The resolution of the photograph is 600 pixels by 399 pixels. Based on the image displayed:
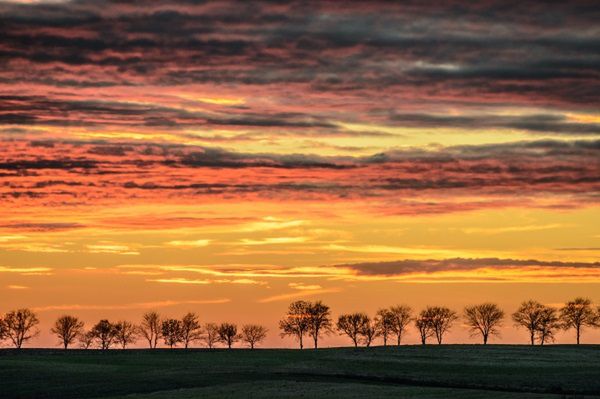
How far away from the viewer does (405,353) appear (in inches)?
6422

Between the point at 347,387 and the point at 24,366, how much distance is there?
62409 mm

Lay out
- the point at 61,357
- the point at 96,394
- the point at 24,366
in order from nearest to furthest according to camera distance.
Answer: the point at 96,394 → the point at 24,366 → the point at 61,357

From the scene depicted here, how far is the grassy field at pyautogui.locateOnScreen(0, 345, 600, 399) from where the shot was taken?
95.6 m

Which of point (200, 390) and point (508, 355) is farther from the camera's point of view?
point (508, 355)

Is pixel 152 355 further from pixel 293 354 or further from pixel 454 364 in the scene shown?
pixel 454 364

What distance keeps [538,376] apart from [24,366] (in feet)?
240

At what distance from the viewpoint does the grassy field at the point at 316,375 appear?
3762 inches

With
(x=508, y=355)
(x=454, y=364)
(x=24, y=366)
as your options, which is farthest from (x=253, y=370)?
(x=508, y=355)

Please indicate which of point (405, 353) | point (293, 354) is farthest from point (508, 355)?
point (293, 354)

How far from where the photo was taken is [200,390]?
101 metres

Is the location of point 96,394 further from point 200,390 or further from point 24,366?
point 24,366

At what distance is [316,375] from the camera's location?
120 metres

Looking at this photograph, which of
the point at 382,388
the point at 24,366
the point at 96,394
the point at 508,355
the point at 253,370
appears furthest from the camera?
the point at 508,355

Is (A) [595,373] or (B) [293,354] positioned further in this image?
(B) [293,354]
